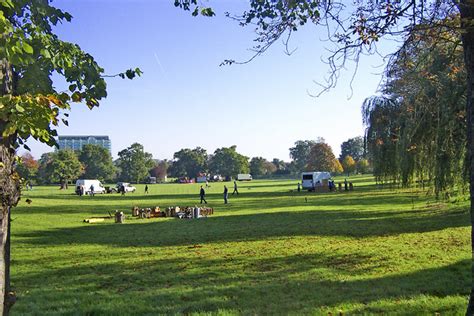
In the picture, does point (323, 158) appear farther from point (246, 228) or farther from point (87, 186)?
point (246, 228)

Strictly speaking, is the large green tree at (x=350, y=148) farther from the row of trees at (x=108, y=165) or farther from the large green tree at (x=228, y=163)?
the row of trees at (x=108, y=165)

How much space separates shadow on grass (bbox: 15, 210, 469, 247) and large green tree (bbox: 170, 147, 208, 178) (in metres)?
121

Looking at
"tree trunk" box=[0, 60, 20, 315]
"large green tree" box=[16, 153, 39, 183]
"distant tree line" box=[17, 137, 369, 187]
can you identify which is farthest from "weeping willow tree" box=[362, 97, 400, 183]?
"distant tree line" box=[17, 137, 369, 187]

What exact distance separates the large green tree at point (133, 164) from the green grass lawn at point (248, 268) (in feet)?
319

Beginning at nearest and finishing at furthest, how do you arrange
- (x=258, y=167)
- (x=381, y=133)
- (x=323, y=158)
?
1. (x=381, y=133)
2. (x=323, y=158)
3. (x=258, y=167)

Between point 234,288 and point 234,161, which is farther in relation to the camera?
point 234,161

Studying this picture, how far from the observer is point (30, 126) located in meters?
3.04

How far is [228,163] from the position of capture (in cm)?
13612

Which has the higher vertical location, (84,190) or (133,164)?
(133,164)

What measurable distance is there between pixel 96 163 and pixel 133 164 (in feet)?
30.1

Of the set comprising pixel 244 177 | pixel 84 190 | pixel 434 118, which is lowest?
pixel 84 190

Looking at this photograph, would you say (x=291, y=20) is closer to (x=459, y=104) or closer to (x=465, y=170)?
(x=459, y=104)

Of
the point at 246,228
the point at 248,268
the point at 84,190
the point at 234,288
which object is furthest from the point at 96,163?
the point at 234,288

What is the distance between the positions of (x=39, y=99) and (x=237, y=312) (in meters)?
4.63
